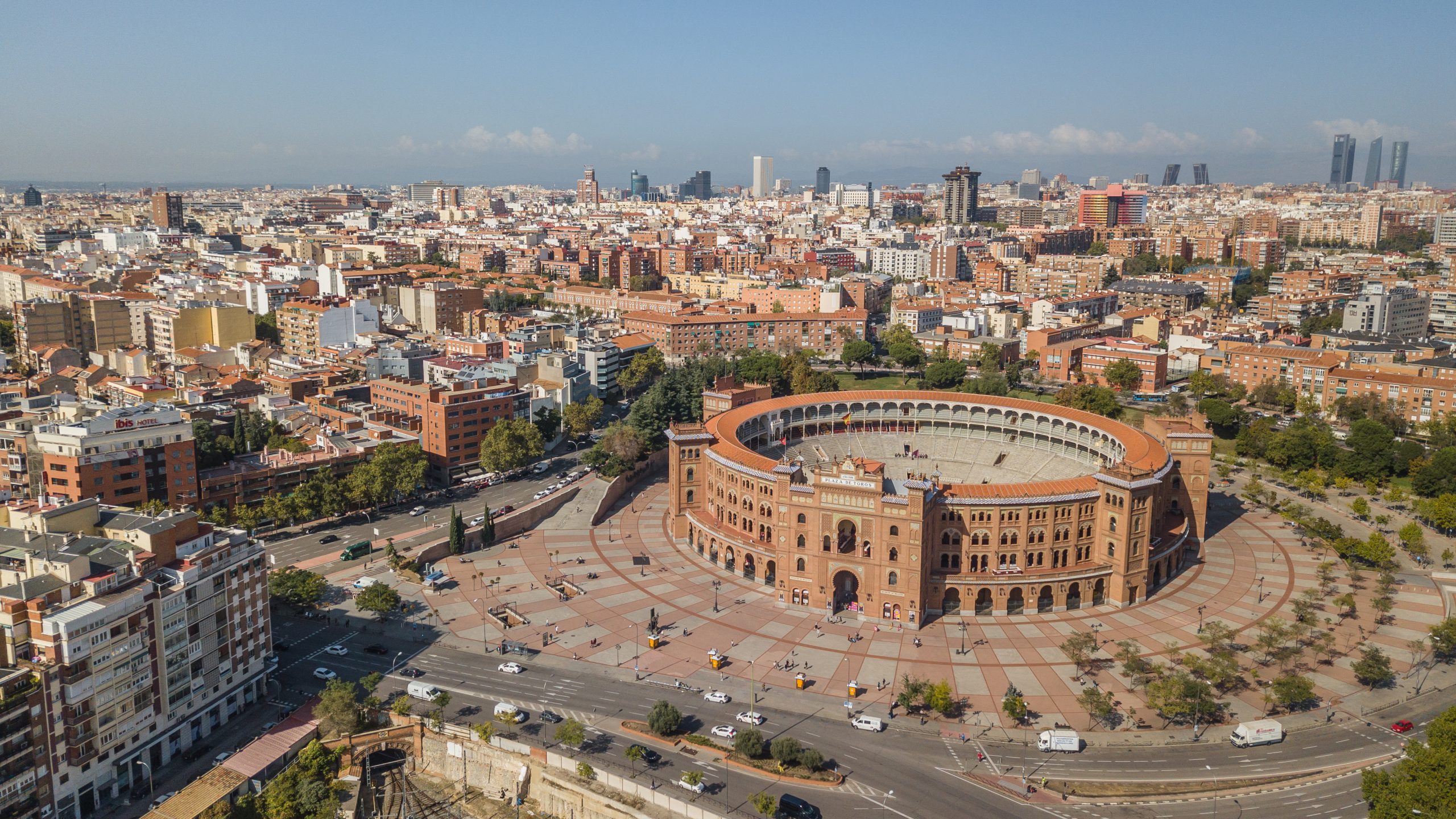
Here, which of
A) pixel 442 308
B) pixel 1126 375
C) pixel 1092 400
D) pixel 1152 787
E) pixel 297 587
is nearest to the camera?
pixel 1152 787

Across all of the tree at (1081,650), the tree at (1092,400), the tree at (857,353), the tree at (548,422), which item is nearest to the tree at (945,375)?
the tree at (857,353)

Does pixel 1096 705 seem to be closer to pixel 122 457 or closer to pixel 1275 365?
pixel 122 457

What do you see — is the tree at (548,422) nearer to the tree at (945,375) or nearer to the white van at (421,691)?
the white van at (421,691)

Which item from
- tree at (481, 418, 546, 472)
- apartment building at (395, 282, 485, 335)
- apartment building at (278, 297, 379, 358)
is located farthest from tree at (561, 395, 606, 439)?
apartment building at (395, 282, 485, 335)

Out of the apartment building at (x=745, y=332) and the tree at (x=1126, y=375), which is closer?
the tree at (x=1126, y=375)

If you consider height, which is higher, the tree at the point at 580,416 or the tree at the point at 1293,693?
the tree at the point at 580,416

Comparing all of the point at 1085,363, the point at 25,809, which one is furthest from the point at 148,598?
the point at 1085,363

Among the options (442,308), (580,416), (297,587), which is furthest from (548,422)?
(442,308)
